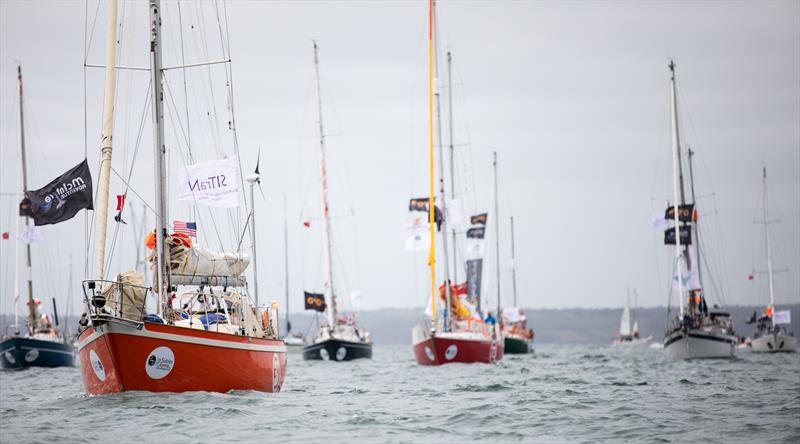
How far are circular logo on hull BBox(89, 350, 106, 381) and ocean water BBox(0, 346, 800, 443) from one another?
526 mm

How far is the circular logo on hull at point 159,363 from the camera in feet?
75.3

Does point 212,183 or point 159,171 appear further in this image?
point 212,183

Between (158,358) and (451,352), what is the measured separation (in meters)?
26.8

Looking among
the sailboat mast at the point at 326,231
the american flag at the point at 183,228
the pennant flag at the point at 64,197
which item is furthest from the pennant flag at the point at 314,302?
the pennant flag at the point at 64,197

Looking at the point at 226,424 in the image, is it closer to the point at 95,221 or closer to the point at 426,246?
the point at 95,221

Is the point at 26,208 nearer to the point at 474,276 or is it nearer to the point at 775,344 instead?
the point at 474,276

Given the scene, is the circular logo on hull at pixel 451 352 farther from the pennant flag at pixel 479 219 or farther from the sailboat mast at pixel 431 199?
the pennant flag at pixel 479 219

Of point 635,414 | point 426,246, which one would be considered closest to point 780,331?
point 426,246

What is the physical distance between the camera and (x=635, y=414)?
75.3 ft

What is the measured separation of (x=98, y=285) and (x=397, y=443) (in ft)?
28.7

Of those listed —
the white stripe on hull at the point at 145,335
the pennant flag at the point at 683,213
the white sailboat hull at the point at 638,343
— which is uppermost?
the pennant flag at the point at 683,213

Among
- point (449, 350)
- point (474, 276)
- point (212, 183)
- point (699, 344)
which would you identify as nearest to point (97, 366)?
point (212, 183)

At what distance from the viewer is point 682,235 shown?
62.2 metres

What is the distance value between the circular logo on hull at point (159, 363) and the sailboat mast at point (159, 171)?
73.5 inches
